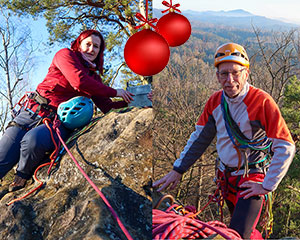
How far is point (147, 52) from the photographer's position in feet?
2.11

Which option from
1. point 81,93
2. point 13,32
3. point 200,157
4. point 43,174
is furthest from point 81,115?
point 13,32

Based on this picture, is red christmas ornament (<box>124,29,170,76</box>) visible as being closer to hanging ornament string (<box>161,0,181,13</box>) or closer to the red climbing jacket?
hanging ornament string (<box>161,0,181,13</box>)

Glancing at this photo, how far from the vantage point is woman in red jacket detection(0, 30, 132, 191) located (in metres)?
0.95

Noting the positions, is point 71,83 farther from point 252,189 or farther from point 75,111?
point 252,189

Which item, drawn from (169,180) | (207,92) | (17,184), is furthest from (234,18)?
(17,184)

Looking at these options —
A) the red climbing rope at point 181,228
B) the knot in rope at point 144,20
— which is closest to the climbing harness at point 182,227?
the red climbing rope at point 181,228

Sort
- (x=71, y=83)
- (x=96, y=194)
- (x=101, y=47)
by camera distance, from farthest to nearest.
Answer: (x=101, y=47)
(x=71, y=83)
(x=96, y=194)

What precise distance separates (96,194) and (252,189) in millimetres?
404

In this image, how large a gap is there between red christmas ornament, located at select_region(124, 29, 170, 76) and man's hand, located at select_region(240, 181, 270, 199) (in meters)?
0.35

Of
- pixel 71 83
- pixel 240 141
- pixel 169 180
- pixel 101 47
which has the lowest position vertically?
pixel 169 180

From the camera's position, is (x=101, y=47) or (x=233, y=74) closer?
(x=233, y=74)

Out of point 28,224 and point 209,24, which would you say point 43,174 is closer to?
point 28,224

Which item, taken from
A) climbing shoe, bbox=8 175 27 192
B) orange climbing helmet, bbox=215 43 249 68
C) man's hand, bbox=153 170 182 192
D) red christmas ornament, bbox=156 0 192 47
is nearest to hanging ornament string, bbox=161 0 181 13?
red christmas ornament, bbox=156 0 192 47

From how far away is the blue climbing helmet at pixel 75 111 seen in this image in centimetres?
99
